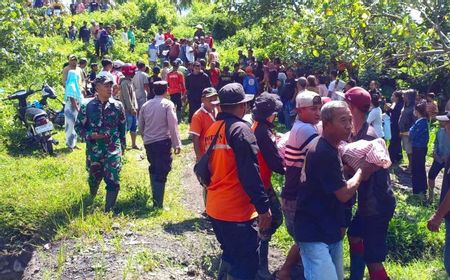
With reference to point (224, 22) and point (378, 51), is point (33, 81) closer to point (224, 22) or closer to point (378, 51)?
point (378, 51)

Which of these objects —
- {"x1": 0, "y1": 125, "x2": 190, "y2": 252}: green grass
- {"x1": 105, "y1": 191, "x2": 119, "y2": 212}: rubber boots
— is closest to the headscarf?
{"x1": 0, "y1": 125, "x2": 190, "y2": 252}: green grass

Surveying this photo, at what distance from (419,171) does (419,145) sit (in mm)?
494

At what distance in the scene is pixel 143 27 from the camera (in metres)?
31.1

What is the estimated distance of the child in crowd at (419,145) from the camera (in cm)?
886

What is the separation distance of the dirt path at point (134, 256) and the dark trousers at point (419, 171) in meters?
4.02

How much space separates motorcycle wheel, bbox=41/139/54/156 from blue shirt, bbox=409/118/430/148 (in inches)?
252

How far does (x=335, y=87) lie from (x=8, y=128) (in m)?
6.73

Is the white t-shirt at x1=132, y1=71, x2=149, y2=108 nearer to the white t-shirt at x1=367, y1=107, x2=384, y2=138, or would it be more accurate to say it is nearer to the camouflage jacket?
the white t-shirt at x1=367, y1=107, x2=384, y2=138

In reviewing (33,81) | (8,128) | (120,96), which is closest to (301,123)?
(120,96)

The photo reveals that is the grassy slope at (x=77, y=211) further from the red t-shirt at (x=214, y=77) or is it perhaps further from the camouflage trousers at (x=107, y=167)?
the red t-shirt at (x=214, y=77)

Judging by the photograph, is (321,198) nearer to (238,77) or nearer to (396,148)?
(396,148)

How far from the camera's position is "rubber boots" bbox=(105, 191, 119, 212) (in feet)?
21.9

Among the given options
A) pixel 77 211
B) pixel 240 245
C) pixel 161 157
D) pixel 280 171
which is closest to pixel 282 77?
pixel 161 157

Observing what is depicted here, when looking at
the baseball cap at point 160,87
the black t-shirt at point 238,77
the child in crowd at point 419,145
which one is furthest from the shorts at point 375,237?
the black t-shirt at point 238,77
